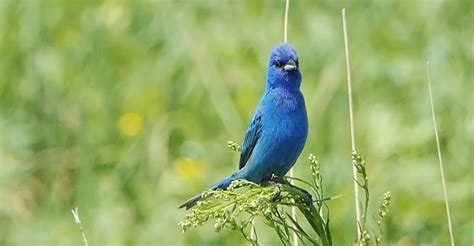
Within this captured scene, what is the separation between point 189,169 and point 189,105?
0.94ft

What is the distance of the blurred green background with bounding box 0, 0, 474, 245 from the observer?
15.5ft

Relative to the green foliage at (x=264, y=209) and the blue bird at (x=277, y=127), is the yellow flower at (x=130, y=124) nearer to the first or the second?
the blue bird at (x=277, y=127)

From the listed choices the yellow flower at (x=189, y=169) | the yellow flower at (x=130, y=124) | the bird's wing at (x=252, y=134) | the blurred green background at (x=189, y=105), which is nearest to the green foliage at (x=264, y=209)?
the bird's wing at (x=252, y=134)

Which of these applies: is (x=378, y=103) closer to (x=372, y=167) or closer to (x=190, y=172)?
(x=372, y=167)

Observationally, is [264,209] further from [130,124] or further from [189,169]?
[130,124]

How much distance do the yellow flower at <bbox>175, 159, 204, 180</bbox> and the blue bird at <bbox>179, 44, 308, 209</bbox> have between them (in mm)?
1580

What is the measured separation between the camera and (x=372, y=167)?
4.72m

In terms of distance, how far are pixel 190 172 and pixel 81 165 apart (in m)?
0.49

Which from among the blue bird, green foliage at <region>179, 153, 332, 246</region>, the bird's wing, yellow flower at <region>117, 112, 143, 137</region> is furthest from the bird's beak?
yellow flower at <region>117, 112, 143, 137</region>

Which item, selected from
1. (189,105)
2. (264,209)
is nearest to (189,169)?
(189,105)

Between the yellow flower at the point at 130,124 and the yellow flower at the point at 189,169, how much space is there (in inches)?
9.7

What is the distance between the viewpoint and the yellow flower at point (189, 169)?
4879 mm

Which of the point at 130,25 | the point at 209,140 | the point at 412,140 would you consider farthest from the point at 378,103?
the point at 130,25

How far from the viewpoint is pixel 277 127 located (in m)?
3.18
